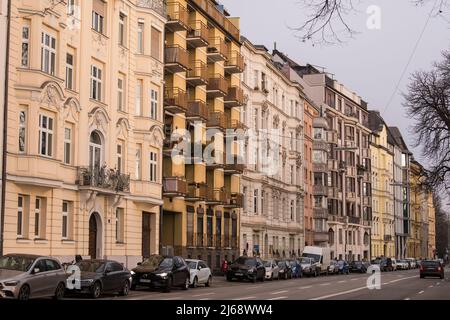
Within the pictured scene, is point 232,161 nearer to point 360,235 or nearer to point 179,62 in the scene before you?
point 179,62

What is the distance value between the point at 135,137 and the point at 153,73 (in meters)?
3.94

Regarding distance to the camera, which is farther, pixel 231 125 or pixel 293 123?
pixel 293 123

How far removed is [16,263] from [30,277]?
0.88 meters

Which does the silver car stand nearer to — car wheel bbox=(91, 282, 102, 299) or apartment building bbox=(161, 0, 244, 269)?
car wheel bbox=(91, 282, 102, 299)

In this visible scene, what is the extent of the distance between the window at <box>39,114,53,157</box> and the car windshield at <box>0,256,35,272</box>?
8743 mm

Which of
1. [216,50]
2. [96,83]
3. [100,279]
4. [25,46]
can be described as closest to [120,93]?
[96,83]

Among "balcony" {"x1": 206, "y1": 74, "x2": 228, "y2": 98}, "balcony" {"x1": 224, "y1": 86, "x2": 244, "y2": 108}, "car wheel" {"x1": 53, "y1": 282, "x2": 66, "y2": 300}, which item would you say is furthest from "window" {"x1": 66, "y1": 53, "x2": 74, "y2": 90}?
"balcony" {"x1": 224, "y1": 86, "x2": 244, "y2": 108}

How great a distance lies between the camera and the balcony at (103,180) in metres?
34.5

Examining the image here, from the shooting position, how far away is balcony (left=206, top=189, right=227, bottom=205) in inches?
2016

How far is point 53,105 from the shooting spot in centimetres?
3164

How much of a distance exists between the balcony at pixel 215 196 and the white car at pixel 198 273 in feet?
45.3

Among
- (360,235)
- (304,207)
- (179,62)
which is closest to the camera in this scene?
(179,62)
